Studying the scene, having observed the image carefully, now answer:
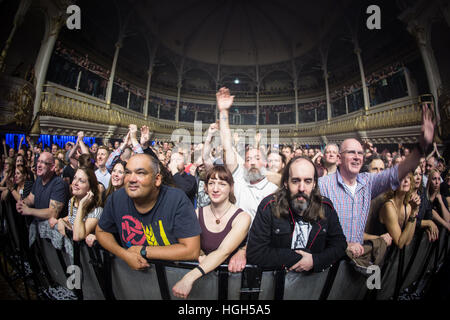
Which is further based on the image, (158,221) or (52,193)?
(52,193)

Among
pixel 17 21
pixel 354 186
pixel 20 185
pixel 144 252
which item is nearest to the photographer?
pixel 144 252

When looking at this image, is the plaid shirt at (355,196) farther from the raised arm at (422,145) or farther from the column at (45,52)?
the column at (45,52)

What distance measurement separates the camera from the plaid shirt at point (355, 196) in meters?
1.45

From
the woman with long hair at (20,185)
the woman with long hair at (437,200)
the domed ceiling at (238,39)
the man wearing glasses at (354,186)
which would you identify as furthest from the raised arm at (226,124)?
the woman with long hair at (20,185)

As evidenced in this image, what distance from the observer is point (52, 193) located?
5.28ft

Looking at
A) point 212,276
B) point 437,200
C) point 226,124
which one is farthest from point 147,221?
point 437,200

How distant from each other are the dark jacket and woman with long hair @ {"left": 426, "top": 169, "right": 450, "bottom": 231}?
1.06 m

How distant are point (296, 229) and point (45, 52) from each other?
2595mm

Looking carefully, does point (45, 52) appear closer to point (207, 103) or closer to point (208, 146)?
point (207, 103)

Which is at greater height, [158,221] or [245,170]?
[245,170]

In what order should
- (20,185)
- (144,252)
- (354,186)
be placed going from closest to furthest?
(144,252)
(354,186)
(20,185)

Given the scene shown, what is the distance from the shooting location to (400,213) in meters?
1.51

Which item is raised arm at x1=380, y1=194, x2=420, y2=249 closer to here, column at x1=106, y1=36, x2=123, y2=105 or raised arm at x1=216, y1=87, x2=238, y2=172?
raised arm at x1=216, y1=87, x2=238, y2=172

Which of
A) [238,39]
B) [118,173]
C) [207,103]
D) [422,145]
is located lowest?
[118,173]
